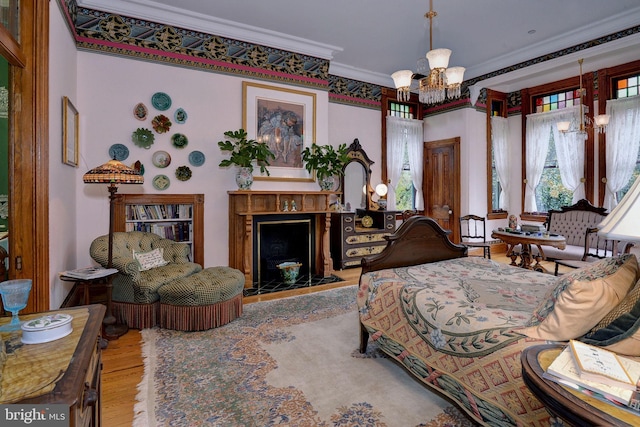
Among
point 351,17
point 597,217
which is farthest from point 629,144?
point 351,17

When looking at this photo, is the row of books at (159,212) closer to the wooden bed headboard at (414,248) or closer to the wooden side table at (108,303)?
the wooden side table at (108,303)

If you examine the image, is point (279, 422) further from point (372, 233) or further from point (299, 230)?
point (372, 233)

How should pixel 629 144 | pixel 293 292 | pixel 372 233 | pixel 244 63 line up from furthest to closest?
pixel 372 233
pixel 629 144
pixel 244 63
pixel 293 292

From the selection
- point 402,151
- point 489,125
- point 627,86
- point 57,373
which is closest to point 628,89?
point 627,86

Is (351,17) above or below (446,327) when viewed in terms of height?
above

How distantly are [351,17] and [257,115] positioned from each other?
193 centimetres

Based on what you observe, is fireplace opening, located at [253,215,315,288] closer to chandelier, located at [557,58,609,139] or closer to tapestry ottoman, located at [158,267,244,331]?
tapestry ottoman, located at [158,267,244,331]

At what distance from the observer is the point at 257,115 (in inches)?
200

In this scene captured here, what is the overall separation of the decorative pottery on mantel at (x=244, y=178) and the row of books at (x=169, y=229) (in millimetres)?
922

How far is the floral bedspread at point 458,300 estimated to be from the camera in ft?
5.86

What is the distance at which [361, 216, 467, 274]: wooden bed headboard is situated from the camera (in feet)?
10.1

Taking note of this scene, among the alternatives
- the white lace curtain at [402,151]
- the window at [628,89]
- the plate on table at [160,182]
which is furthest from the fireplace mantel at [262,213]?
the window at [628,89]

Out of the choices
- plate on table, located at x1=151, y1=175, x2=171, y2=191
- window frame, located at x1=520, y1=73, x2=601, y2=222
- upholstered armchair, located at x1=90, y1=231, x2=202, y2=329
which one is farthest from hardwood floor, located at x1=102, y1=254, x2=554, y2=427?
window frame, located at x1=520, y1=73, x2=601, y2=222

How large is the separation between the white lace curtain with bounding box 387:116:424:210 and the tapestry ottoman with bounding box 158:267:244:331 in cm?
455
